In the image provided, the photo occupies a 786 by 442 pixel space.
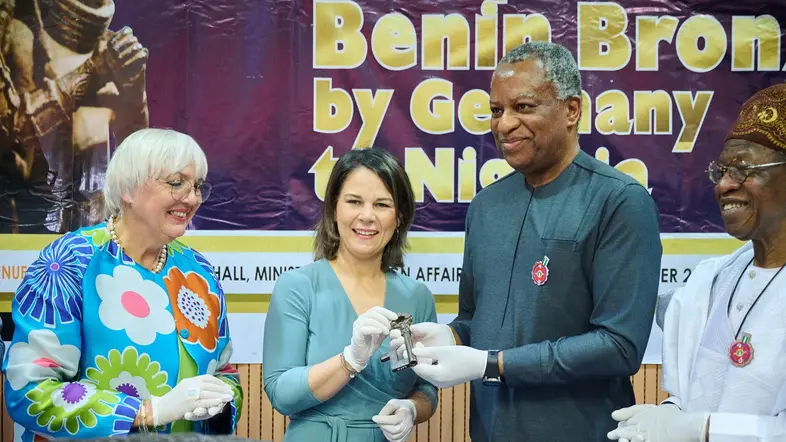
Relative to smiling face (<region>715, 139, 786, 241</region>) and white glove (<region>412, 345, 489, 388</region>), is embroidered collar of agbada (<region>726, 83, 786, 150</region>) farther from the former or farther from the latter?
white glove (<region>412, 345, 489, 388</region>)

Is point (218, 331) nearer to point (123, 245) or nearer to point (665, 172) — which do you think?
point (123, 245)

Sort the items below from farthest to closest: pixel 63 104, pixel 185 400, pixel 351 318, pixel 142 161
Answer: pixel 63 104 → pixel 351 318 → pixel 142 161 → pixel 185 400

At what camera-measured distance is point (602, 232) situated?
2104mm

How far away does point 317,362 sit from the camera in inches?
90.8

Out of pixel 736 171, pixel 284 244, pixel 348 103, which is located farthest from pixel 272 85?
pixel 736 171

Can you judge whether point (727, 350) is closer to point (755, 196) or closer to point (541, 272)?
point (755, 196)

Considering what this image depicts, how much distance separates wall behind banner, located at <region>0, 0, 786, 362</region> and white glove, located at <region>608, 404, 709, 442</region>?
1554 millimetres

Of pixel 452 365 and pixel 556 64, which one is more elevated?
pixel 556 64

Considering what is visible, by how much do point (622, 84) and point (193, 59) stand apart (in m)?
1.76

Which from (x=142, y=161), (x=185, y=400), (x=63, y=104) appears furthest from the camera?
(x=63, y=104)

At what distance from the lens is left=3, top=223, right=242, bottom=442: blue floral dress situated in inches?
80.6

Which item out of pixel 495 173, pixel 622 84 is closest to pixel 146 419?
pixel 495 173

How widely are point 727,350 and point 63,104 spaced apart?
8.78ft

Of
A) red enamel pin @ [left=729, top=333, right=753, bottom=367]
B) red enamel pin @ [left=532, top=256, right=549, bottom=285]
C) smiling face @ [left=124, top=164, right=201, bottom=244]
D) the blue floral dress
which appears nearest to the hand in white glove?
the blue floral dress
